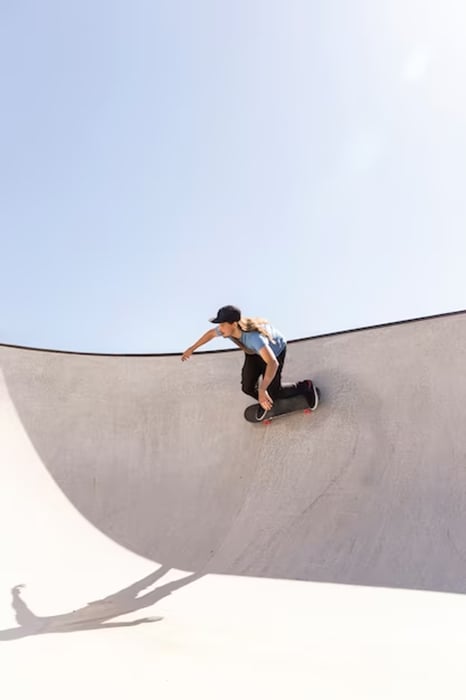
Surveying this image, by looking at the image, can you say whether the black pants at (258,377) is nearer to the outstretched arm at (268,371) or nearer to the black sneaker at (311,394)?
the black sneaker at (311,394)

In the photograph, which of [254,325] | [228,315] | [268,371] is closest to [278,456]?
[268,371]

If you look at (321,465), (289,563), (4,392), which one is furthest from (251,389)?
(4,392)

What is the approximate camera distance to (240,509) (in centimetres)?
412

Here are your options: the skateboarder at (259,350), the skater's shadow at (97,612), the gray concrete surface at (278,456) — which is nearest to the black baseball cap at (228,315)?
the skateboarder at (259,350)

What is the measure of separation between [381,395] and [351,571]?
2059mm

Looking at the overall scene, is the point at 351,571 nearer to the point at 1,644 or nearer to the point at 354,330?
the point at 1,644

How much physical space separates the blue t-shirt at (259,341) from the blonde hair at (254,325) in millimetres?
29

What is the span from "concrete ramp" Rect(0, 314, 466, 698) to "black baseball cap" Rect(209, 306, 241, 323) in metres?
1.70

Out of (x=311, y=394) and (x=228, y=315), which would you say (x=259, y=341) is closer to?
(x=228, y=315)

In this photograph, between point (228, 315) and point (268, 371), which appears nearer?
point (268, 371)

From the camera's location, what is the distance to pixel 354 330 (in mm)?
5250

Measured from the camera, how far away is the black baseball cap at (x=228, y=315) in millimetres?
3709

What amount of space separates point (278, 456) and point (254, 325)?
1.58m

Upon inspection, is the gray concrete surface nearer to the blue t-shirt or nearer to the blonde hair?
the blue t-shirt
